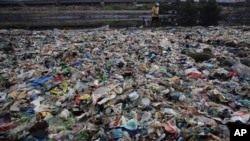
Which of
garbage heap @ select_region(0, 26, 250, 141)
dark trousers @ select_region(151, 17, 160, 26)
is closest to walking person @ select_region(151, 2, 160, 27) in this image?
dark trousers @ select_region(151, 17, 160, 26)

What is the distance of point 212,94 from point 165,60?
102 inches

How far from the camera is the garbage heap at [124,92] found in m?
5.08

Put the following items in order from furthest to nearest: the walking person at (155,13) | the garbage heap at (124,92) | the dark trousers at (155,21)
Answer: the dark trousers at (155,21) < the walking person at (155,13) < the garbage heap at (124,92)

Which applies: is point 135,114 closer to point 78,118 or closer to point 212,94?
point 78,118

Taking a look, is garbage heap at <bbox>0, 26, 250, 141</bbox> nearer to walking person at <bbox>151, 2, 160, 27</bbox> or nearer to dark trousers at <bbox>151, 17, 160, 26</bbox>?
walking person at <bbox>151, 2, 160, 27</bbox>

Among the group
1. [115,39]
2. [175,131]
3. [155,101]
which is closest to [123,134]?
[175,131]

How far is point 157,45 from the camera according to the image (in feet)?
34.0

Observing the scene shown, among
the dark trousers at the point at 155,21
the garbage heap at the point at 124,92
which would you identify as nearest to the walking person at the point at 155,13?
the dark trousers at the point at 155,21

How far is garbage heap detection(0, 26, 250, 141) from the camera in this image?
5.08m

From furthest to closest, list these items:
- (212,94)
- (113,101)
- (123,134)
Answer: (212,94) < (113,101) < (123,134)

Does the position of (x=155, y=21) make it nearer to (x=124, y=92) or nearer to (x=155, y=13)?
(x=155, y=13)

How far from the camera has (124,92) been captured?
20.1 ft

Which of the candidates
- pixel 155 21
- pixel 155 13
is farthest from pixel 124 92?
pixel 155 21

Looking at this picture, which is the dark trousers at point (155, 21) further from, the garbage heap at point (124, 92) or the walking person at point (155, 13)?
the garbage heap at point (124, 92)
